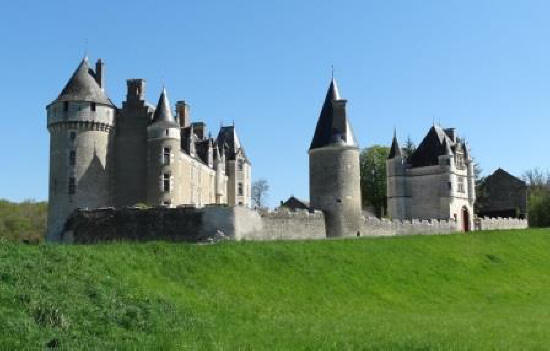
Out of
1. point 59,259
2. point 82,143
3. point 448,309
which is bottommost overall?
point 448,309

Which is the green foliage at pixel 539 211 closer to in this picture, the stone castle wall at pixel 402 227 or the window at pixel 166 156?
the stone castle wall at pixel 402 227

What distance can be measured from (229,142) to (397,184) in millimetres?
14017

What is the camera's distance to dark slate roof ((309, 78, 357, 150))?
128 feet

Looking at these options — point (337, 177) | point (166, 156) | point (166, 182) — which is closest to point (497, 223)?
point (337, 177)

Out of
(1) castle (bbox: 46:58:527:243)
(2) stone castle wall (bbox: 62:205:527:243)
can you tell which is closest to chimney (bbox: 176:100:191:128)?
(1) castle (bbox: 46:58:527:243)

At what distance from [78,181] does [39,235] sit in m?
31.6

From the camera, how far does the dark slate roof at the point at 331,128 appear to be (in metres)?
39.1

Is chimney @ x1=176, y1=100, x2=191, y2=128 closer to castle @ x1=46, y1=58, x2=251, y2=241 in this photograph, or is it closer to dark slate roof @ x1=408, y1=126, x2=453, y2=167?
castle @ x1=46, y1=58, x2=251, y2=241

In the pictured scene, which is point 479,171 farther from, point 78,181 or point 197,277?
point 197,277

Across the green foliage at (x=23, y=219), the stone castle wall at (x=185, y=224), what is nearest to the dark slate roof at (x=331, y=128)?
the stone castle wall at (x=185, y=224)

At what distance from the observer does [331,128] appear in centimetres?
3934

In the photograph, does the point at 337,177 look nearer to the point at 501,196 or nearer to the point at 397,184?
the point at 397,184

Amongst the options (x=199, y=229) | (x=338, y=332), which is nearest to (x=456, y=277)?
(x=199, y=229)

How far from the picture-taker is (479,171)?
7600cm
